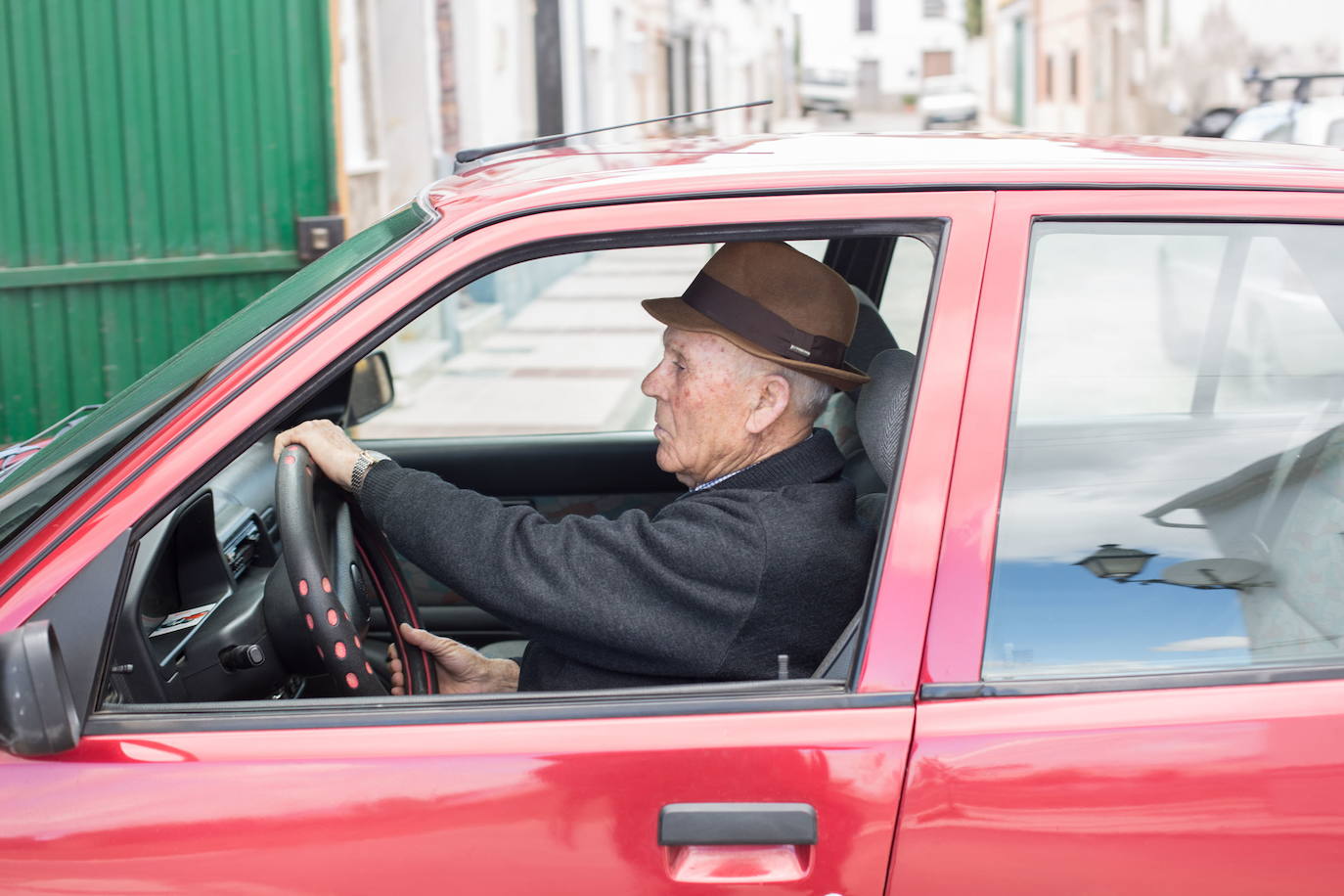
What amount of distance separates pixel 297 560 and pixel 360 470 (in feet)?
0.54

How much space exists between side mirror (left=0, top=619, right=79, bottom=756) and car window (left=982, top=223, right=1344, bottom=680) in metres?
0.97

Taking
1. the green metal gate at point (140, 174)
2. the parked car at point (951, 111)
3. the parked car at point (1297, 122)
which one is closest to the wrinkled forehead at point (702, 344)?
the green metal gate at point (140, 174)

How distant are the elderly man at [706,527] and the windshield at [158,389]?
0.21 meters

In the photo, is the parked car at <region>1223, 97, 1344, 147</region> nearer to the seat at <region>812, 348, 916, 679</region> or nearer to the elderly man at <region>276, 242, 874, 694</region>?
the seat at <region>812, 348, 916, 679</region>

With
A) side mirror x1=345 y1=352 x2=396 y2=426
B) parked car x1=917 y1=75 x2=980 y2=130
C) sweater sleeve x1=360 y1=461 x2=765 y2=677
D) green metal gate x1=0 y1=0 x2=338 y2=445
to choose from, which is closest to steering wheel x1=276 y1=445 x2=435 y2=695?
sweater sleeve x1=360 y1=461 x2=765 y2=677

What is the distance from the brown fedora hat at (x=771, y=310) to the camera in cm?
204

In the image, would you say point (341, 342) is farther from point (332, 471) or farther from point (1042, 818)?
point (1042, 818)

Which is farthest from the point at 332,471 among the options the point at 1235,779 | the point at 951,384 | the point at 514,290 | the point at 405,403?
the point at 514,290

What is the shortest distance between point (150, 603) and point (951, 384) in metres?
1.17

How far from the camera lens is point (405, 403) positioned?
26.2 ft

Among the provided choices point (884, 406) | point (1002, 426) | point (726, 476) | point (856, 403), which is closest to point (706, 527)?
point (726, 476)

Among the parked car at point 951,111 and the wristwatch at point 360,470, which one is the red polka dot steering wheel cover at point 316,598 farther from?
the parked car at point 951,111

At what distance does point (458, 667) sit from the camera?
2.27 metres

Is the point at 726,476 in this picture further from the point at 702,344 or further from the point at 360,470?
the point at 360,470
